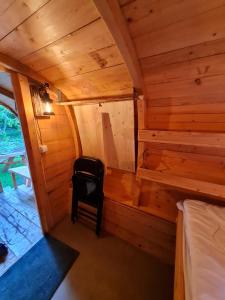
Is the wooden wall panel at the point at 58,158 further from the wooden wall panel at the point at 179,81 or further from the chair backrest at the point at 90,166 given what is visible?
the wooden wall panel at the point at 179,81

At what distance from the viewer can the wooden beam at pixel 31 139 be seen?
152cm

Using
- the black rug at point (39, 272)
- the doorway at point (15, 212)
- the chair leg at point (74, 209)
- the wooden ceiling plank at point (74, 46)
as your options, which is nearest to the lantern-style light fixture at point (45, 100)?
the wooden ceiling plank at point (74, 46)

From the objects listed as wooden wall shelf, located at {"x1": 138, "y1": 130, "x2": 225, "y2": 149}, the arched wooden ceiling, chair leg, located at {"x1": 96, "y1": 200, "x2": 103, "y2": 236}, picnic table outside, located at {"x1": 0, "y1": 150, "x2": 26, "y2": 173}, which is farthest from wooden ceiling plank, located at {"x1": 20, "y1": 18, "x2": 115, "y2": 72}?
picnic table outside, located at {"x1": 0, "y1": 150, "x2": 26, "y2": 173}

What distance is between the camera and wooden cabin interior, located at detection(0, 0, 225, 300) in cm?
88

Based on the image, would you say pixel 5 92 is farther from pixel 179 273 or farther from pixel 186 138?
pixel 179 273

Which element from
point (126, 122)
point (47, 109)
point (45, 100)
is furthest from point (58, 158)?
point (126, 122)

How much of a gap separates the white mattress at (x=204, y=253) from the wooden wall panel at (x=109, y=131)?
85cm

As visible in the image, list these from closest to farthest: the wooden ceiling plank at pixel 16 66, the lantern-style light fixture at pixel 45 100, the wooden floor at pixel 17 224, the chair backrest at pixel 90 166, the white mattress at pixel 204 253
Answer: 1. the white mattress at pixel 204 253
2. the wooden ceiling plank at pixel 16 66
3. the lantern-style light fixture at pixel 45 100
4. the wooden floor at pixel 17 224
5. the chair backrest at pixel 90 166

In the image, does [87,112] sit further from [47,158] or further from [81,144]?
[47,158]

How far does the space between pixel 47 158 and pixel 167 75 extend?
61.3 inches

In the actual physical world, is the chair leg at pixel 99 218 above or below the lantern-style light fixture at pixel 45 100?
below

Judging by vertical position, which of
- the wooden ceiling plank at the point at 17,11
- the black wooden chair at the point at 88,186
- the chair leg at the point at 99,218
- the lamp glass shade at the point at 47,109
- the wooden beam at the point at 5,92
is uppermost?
the wooden ceiling plank at the point at 17,11

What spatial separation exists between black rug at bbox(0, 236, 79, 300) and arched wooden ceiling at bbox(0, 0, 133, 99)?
181cm

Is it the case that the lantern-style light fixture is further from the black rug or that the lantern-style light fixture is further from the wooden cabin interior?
the black rug
